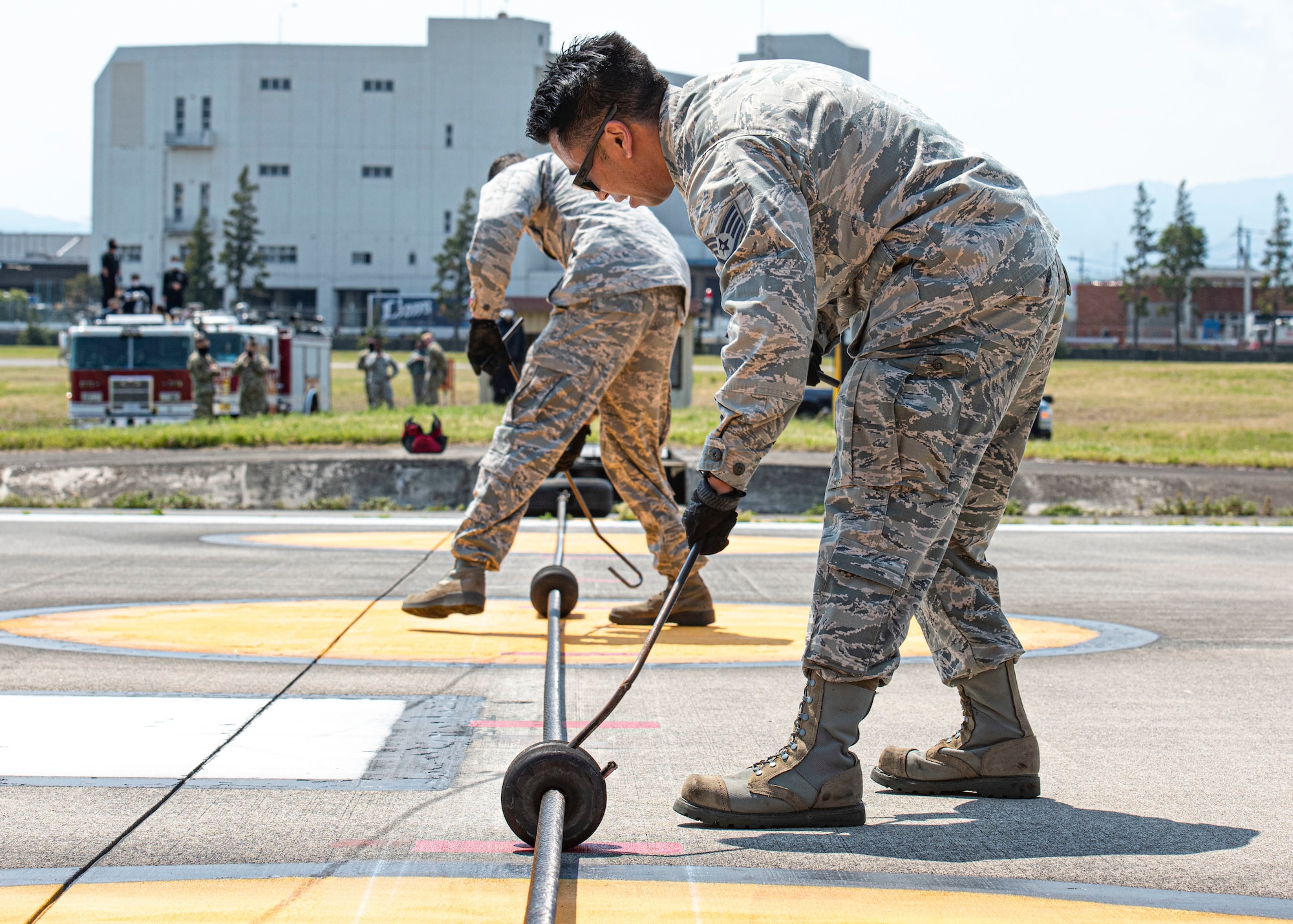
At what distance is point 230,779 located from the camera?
2.73m

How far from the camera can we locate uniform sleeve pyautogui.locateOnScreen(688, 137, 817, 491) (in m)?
2.49

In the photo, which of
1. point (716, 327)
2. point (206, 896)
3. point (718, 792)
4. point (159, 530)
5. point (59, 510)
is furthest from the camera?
point (716, 327)

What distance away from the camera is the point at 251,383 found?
899 inches

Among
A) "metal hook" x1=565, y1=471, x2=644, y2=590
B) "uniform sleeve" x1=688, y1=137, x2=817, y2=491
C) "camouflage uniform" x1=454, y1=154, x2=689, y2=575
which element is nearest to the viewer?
"uniform sleeve" x1=688, y1=137, x2=817, y2=491

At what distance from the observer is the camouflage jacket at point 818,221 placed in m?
2.51

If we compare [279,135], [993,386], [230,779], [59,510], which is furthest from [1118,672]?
[279,135]

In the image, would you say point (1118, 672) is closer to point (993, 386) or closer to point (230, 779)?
point (993, 386)

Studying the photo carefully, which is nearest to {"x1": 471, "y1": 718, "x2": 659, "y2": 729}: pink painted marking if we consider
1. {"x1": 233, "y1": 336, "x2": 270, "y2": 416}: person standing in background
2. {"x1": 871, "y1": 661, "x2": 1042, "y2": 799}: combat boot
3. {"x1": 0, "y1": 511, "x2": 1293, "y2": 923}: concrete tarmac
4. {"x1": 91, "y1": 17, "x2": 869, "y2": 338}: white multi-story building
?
{"x1": 0, "y1": 511, "x2": 1293, "y2": 923}: concrete tarmac

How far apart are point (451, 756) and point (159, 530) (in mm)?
6178

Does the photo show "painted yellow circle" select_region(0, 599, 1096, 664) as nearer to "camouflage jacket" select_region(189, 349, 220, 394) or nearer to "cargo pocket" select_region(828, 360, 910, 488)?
"cargo pocket" select_region(828, 360, 910, 488)

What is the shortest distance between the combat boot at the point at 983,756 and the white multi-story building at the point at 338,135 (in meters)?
75.5

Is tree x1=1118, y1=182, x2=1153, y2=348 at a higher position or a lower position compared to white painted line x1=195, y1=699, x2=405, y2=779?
higher

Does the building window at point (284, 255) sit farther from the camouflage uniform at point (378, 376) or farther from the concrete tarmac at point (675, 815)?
the concrete tarmac at point (675, 815)

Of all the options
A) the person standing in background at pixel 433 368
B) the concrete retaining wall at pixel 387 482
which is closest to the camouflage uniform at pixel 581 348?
the concrete retaining wall at pixel 387 482
